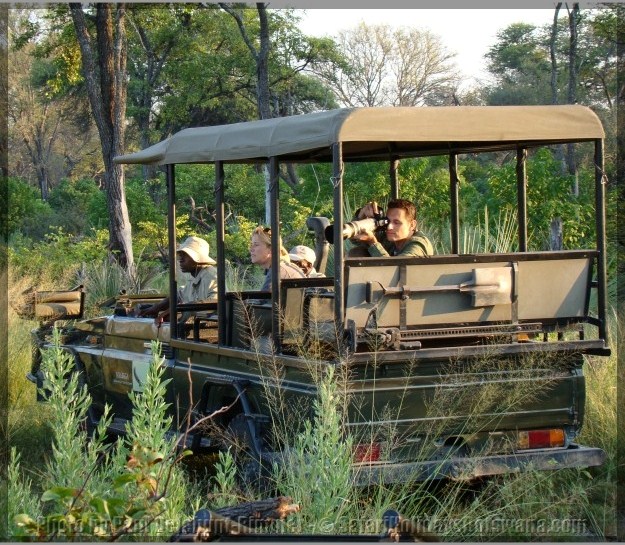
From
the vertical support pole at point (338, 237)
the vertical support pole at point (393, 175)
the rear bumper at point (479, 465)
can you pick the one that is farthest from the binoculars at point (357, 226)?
the rear bumper at point (479, 465)

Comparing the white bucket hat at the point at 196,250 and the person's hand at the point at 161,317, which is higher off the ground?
the white bucket hat at the point at 196,250

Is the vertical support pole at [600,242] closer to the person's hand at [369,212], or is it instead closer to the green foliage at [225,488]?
the person's hand at [369,212]

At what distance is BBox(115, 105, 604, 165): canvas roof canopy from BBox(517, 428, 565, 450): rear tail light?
1.71m

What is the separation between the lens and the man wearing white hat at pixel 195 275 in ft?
28.1

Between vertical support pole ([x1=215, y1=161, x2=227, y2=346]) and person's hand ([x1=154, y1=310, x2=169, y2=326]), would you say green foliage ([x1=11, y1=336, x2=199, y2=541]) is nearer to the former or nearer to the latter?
vertical support pole ([x1=215, y1=161, x2=227, y2=346])

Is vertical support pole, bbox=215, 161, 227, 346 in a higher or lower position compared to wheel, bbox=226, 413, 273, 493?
higher

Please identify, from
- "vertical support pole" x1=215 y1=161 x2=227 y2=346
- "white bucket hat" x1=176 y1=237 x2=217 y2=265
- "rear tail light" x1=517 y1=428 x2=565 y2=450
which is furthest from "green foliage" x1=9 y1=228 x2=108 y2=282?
"rear tail light" x1=517 y1=428 x2=565 y2=450

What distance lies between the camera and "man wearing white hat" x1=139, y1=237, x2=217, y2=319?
337 inches

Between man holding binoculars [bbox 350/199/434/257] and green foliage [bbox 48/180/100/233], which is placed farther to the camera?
green foliage [bbox 48/180/100/233]

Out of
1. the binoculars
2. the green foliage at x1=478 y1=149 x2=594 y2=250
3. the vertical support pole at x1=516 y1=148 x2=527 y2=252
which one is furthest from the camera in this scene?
the green foliage at x1=478 y1=149 x2=594 y2=250

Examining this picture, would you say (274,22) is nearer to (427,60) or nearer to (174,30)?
(174,30)

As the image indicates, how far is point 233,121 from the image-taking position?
3859 cm

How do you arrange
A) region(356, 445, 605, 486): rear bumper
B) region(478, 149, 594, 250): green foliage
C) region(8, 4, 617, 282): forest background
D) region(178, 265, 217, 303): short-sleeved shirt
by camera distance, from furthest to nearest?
1. region(8, 4, 617, 282): forest background
2. region(478, 149, 594, 250): green foliage
3. region(178, 265, 217, 303): short-sleeved shirt
4. region(356, 445, 605, 486): rear bumper

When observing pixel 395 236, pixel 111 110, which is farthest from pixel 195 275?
pixel 111 110
